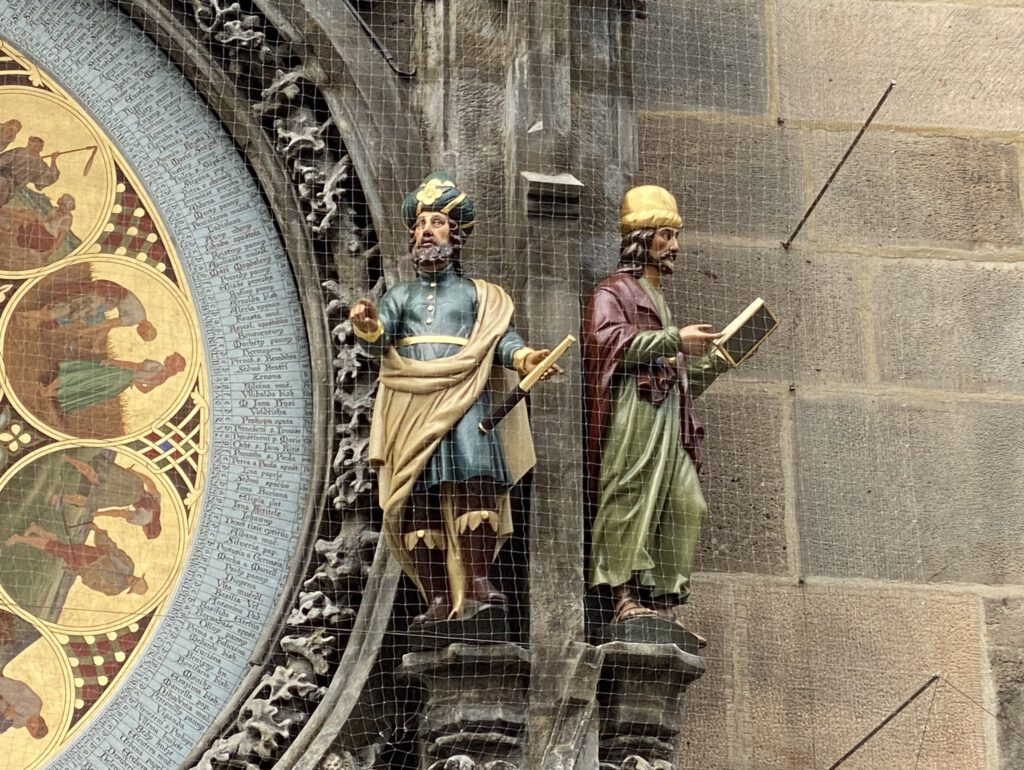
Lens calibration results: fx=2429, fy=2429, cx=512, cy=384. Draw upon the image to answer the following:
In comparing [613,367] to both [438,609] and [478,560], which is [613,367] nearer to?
[478,560]

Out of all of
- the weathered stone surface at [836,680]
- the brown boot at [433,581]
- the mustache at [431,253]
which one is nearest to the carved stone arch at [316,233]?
the brown boot at [433,581]

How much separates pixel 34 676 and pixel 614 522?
1.64 m

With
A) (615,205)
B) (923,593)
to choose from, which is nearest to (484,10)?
(615,205)

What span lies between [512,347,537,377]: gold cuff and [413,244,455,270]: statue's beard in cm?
38

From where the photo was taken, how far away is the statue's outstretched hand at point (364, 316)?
20.7 feet

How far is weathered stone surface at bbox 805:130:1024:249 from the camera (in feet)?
24.9

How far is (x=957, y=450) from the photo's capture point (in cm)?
737

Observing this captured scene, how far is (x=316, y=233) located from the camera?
6914mm

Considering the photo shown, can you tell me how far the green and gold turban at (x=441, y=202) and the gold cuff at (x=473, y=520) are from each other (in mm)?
825

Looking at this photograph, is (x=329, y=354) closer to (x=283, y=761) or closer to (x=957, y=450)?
(x=283, y=761)

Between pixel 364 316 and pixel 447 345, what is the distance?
0.25 metres

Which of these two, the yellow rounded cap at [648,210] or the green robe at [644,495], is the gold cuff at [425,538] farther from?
the yellow rounded cap at [648,210]

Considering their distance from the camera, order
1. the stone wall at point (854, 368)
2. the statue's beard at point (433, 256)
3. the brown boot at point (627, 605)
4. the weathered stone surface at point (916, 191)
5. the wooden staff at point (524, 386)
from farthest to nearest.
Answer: the weathered stone surface at point (916, 191) → the stone wall at point (854, 368) → the statue's beard at point (433, 256) → the brown boot at point (627, 605) → the wooden staff at point (524, 386)

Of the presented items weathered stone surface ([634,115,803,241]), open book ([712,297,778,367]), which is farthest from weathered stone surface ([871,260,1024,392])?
open book ([712,297,778,367])
